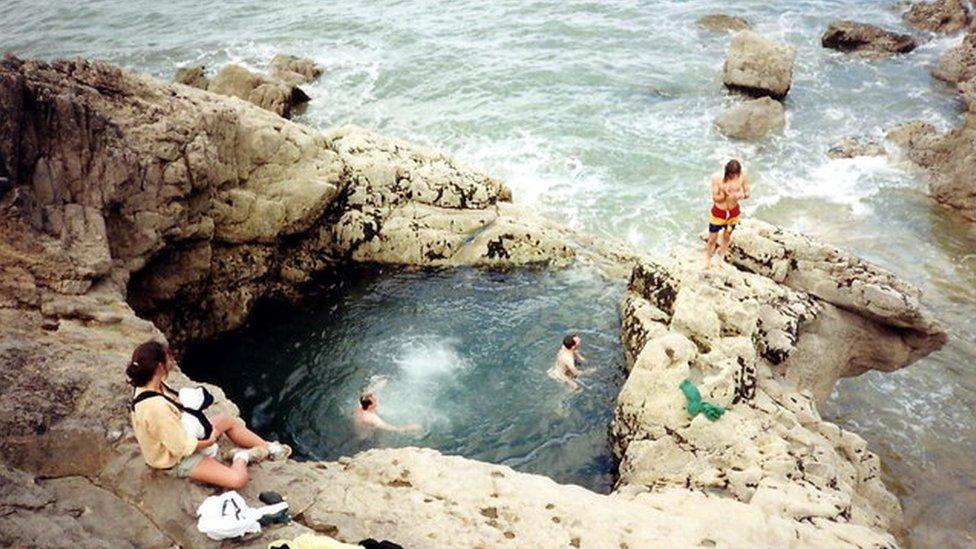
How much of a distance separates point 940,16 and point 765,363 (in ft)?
102

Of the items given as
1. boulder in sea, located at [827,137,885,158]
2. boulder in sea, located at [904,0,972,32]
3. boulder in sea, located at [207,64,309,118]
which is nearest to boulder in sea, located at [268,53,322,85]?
boulder in sea, located at [207,64,309,118]

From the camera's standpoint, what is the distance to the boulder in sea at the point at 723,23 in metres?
33.6

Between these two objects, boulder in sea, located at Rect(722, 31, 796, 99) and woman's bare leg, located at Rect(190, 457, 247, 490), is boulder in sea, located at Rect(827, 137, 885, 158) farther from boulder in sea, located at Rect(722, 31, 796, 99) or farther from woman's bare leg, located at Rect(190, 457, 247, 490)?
woman's bare leg, located at Rect(190, 457, 247, 490)

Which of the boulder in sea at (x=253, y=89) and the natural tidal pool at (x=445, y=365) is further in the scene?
the boulder in sea at (x=253, y=89)

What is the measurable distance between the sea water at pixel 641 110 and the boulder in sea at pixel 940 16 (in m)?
0.83

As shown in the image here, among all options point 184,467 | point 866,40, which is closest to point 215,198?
point 184,467

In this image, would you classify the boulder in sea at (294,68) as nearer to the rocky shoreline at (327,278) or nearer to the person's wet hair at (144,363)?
the rocky shoreline at (327,278)

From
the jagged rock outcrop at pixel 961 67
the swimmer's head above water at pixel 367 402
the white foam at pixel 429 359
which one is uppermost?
the jagged rock outcrop at pixel 961 67

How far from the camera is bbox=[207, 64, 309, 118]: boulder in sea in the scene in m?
25.8

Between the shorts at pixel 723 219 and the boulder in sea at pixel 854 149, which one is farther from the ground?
the shorts at pixel 723 219

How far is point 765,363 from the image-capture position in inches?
434

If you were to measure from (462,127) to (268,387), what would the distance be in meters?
15.0

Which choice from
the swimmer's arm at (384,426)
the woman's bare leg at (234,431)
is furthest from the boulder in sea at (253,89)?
the woman's bare leg at (234,431)

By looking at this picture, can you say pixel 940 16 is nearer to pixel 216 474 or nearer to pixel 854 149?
pixel 854 149
